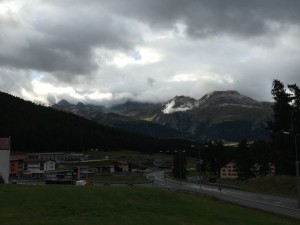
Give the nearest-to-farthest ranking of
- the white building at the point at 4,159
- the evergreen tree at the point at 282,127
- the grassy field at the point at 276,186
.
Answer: the grassy field at the point at 276,186 → the white building at the point at 4,159 → the evergreen tree at the point at 282,127

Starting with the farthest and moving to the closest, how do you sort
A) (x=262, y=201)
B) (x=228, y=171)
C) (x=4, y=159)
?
(x=228, y=171) < (x=4, y=159) < (x=262, y=201)

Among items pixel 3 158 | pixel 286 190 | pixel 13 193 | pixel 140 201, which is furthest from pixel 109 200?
pixel 3 158

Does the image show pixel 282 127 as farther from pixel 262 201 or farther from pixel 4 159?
pixel 4 159

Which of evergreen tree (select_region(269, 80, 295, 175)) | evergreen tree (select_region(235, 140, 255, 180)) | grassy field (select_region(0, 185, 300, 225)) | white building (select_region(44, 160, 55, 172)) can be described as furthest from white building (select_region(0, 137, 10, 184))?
white building (select_region(44, 160, 55, 172))

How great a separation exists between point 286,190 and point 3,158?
55.7 m

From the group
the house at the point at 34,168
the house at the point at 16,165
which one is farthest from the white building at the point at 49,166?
the house at the point at 16,165

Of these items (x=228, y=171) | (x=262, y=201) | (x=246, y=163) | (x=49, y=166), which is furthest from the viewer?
(x=49, y=166)

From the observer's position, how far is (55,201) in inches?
1407

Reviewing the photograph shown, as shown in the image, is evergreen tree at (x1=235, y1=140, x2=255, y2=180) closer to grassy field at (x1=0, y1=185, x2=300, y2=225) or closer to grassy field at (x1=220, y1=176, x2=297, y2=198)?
grassy field at (x1=220, y1=176, x2=297, y2=198)

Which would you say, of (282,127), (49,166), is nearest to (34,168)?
(49,166)

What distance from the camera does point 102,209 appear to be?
34.2 metres

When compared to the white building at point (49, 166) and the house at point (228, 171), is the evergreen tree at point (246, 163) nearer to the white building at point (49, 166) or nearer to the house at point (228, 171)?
the house at point (228, 171)

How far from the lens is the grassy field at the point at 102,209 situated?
2858 cm

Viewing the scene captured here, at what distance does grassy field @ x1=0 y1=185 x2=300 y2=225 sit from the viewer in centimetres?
2858
